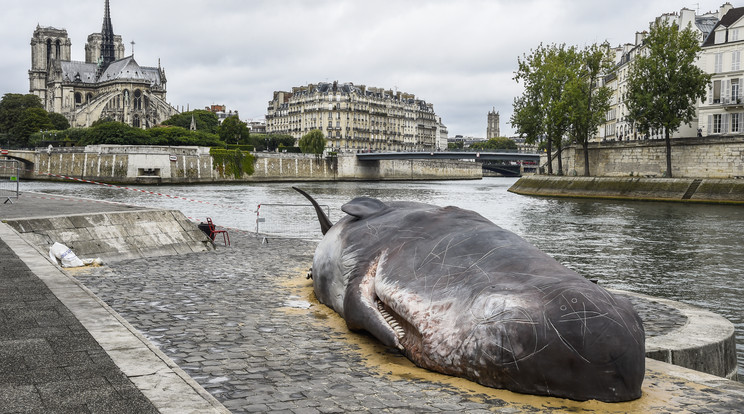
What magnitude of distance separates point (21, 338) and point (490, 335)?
424 cm

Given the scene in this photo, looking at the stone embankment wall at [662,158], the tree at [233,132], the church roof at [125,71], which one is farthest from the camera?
the church roof at [125,71]

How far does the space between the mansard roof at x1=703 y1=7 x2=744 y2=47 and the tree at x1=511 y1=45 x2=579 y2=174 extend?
11.2 metres

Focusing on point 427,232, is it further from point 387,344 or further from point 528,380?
point 528,380

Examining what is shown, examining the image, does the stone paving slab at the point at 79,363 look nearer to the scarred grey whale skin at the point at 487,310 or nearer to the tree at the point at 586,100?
the scarred grey whale skin at the point at 487,310

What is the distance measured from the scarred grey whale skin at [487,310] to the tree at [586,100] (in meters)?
54.4

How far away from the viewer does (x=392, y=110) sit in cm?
17338

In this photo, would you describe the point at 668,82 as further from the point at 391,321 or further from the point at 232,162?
the point at 232,162

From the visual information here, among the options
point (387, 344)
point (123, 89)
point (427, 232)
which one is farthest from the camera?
point (123, 89)

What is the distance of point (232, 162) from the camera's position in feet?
299

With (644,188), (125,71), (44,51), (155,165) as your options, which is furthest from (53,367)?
(44,51)

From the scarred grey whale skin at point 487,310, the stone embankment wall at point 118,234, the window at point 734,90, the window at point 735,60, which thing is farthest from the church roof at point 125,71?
the scarred grey whale skin at point 487,310

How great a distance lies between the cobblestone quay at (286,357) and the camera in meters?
5.28

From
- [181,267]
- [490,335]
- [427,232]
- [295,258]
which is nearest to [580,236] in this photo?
[295,258]

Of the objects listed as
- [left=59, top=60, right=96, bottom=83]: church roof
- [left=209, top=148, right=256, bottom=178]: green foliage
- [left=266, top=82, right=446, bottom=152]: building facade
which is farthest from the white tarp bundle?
[left=59, top=60, right=96, bottom=83]: church roof
